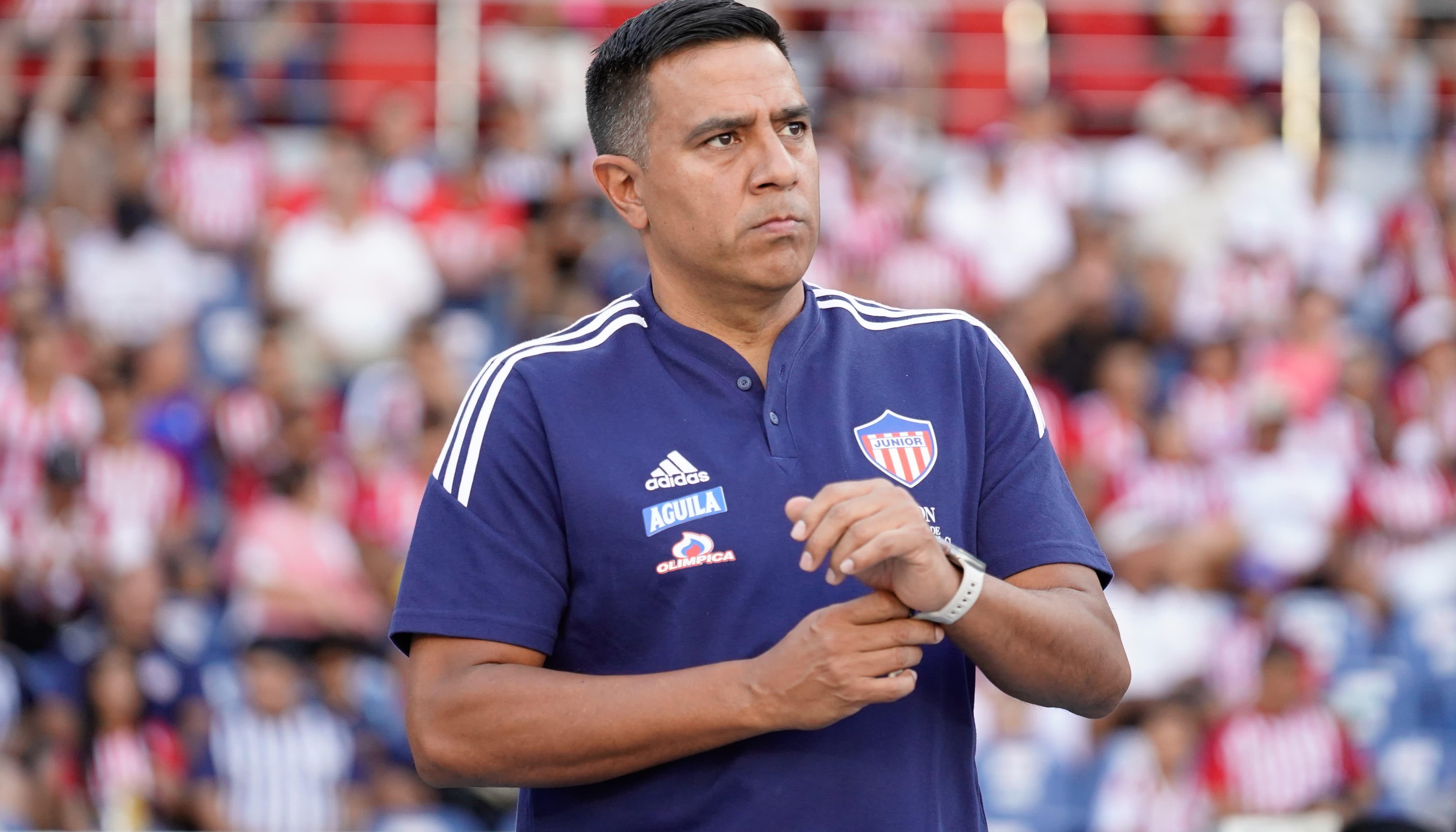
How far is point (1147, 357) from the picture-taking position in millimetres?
9617

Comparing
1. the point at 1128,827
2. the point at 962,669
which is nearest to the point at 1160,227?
the point at 1128,827

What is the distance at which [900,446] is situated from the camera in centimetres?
229

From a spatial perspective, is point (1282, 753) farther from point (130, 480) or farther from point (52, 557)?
point (52, 557)

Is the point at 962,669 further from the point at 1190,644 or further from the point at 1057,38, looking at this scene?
the point at 1057,38

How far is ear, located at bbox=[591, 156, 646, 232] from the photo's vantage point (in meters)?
2.48

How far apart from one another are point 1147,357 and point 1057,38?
3.56 metres

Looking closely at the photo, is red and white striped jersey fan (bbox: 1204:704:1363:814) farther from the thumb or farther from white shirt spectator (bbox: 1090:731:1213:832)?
the thumb

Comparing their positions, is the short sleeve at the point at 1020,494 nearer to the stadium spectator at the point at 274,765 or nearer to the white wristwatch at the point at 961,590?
the white wristwatch at the point at 961,590

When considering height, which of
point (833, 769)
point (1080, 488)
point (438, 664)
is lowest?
point (1080, 488)

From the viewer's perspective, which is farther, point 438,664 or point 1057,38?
point 1057,38

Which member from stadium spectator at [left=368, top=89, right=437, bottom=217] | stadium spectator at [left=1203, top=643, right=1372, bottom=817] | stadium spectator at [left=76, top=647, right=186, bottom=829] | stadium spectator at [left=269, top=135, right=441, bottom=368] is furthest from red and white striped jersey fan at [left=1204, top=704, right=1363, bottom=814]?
stadium spectator at [left=368, top=89, right=437, bottom=217]

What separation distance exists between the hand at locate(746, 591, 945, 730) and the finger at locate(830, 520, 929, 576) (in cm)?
8

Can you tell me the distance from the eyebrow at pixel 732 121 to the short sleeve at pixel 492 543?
43cm

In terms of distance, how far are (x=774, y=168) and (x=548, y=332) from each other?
6962mm
